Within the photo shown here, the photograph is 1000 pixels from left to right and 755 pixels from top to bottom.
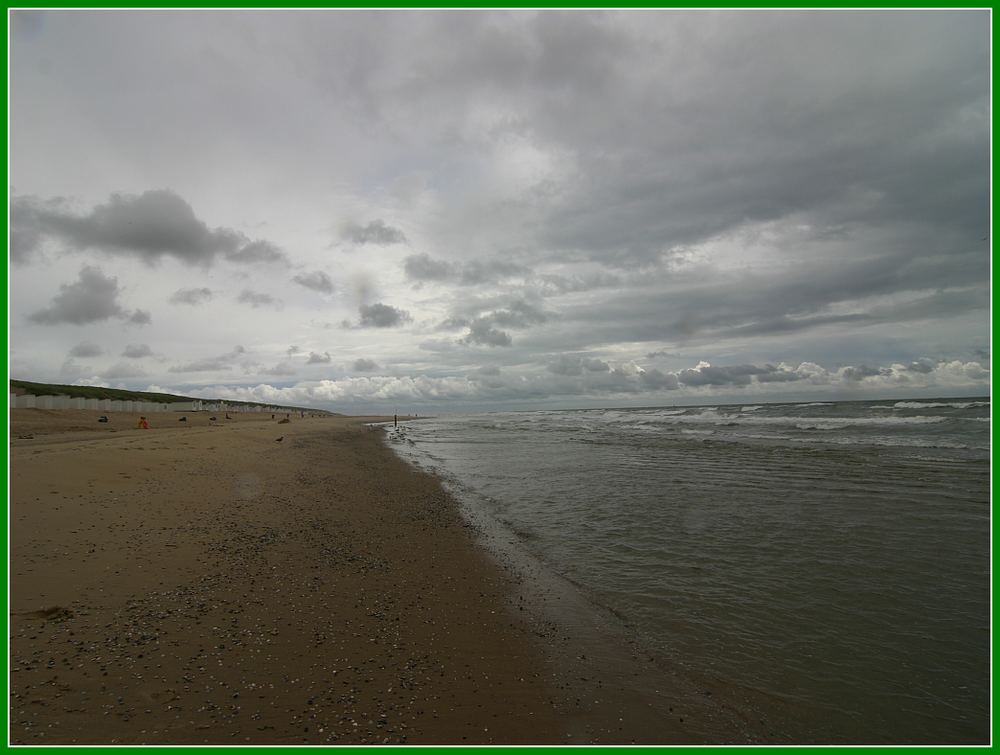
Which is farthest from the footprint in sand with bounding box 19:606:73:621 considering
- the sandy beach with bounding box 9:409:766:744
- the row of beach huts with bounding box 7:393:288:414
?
the row of beach huts with bounding box 7:393:288:414

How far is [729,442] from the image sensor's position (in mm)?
33969

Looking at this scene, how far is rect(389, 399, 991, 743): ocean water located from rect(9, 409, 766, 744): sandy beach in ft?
3.85

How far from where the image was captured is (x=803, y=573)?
9031mm

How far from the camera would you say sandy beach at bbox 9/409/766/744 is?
14.6 ft

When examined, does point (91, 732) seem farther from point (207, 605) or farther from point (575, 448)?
point (575, 448)

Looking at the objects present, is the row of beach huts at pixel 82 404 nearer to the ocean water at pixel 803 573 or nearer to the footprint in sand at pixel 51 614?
the ocean water at pixel 803 573

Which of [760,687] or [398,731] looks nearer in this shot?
[398,731]

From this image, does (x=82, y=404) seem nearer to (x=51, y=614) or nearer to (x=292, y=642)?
(x=51, y=614)

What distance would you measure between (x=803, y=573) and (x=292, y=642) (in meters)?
9.09

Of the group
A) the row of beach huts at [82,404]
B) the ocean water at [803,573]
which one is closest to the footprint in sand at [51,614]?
the ocean water at [803,573]

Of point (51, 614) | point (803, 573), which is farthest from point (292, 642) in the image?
point (803, 573)

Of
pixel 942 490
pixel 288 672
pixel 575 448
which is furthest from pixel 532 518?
pixel 575 448

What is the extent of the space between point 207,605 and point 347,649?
2.38 metres

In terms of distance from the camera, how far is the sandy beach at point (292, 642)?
4453 mm
